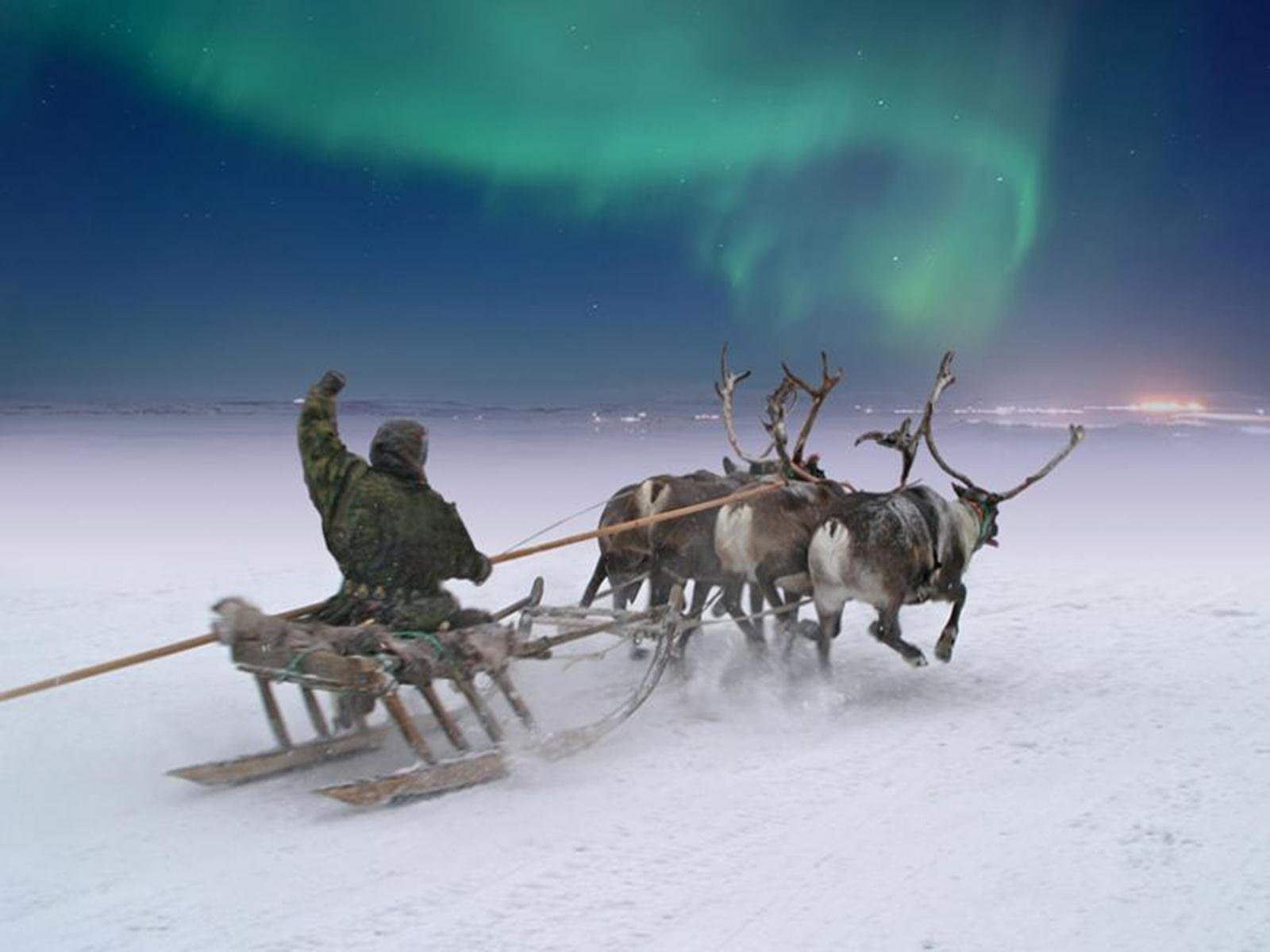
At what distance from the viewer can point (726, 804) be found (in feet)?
18.7

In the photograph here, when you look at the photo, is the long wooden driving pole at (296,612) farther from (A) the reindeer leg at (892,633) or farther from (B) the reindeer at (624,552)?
(A) the reindeer leg at (892,633)

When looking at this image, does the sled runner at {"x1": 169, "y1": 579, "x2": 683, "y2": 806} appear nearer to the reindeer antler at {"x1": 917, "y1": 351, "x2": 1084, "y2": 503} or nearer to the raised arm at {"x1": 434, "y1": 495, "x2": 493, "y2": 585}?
the raised arm at {"x1": 434, "y1": 495, "x2": 493, "y2": 585}

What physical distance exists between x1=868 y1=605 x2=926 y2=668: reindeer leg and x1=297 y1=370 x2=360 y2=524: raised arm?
332cm

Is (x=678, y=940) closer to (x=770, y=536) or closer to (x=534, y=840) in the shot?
(x=534, y=840)

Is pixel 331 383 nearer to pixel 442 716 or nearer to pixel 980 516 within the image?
pixel 442 716

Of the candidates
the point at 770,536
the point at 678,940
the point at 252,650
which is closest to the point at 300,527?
the point at 770,536

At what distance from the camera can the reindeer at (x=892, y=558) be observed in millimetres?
7148

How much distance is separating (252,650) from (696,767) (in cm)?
235

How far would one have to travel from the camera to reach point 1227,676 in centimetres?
822

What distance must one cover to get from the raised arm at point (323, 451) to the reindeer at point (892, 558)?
117 inches

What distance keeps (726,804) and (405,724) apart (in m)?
1.58

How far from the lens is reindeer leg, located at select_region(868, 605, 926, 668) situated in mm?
7242

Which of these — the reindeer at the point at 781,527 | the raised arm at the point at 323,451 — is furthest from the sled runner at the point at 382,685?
the reindeer at the point at 781,527

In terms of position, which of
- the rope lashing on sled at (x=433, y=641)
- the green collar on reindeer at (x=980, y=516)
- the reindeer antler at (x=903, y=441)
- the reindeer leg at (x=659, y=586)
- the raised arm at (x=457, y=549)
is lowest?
the reindeer leg at (x=659, y=586)
